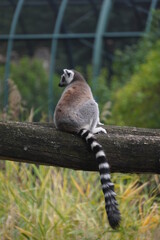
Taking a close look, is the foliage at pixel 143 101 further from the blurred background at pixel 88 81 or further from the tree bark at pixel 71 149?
the tree bark at pixel 71 149

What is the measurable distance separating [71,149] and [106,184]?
327 mm

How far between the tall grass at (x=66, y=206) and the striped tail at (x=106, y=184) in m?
1.07

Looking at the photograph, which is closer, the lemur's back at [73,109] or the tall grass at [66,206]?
the lemur's back at [73,109]

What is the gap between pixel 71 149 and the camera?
167 inches

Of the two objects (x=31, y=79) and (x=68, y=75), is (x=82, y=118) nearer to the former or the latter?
(x=68, y=75)

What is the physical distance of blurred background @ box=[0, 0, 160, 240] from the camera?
18.0 feet

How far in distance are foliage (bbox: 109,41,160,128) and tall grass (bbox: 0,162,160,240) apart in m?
2.80

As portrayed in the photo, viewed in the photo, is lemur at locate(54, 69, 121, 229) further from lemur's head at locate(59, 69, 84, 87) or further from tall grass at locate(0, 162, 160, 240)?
tall grass at locate(0, 162, 160, 240)

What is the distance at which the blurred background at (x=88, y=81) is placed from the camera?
5.48 m

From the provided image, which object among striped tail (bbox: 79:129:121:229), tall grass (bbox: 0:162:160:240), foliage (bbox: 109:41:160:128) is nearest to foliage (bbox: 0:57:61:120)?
foliage (bbox: 109:41:160:128)

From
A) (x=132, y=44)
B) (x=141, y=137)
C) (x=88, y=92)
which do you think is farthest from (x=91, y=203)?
(x=132, y=44)

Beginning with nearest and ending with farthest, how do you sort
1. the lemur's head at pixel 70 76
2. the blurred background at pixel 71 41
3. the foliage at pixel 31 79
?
1. the lemur's head at pixel 70 76
2. the blurred background at pixel 71 41
3. the foliage at pixel 31 79

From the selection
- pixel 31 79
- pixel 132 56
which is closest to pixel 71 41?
pixel 31 79

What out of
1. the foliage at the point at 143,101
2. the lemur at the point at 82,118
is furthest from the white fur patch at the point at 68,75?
the foliage at the point at 143,101
